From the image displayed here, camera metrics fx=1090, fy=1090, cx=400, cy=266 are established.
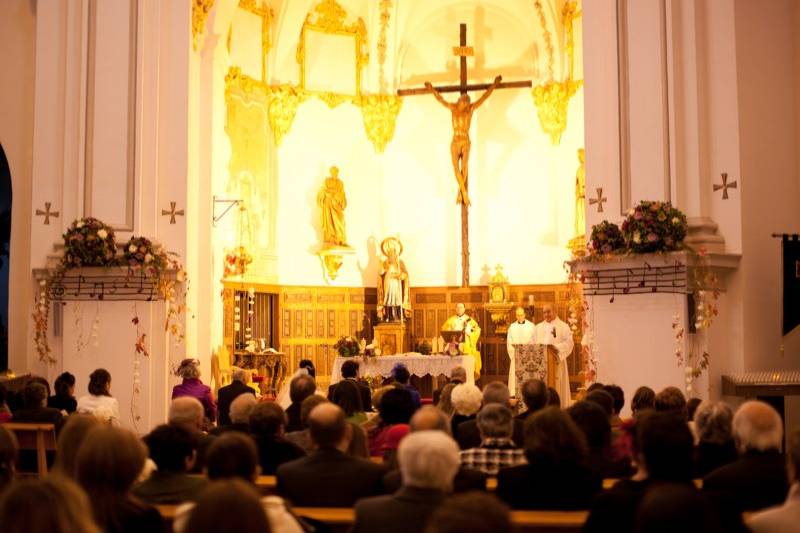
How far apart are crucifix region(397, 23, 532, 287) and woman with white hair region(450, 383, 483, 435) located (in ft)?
→ 41.7

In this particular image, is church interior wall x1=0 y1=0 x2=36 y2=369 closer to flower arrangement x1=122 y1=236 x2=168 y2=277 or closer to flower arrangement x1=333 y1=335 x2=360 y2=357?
flower arrangement x1=122 y1=236 x2=168 y2=277

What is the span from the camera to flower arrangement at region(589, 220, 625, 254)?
1180cm

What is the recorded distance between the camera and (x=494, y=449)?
5.88m

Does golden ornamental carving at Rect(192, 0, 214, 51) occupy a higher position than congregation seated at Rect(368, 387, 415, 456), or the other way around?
golden ornamental carving at Rect(192, 0, 214, 51)

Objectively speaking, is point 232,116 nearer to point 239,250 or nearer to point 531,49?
point 239,250

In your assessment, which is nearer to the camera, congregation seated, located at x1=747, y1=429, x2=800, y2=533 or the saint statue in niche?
congregation seated, located at x1=747, y1=429, x2=800, y2=533

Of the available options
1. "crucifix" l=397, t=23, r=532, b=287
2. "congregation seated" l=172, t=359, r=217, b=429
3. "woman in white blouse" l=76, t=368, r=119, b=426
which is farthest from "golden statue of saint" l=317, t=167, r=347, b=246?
"woman in white blouse" l=76, t=368, r=119, b=426

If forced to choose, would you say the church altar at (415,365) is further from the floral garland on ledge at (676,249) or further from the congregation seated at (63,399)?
the congregation seated at (63,399)

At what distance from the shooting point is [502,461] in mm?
5844

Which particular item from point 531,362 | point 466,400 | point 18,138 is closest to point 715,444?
point 466,400

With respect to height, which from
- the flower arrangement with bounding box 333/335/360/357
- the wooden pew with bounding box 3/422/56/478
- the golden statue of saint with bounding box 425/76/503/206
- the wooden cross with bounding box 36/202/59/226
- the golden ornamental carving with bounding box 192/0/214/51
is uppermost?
the golden ornamental carving with bounding box 192/0/214/51

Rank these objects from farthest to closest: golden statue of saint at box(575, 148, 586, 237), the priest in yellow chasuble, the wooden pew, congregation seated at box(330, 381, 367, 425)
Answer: golden statue of saint at box(575, 148, 586, 237), the priest in yellow chasuble, congregation seated at box(330, 381, 367, 425), the wooden pew

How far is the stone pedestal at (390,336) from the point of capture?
1952 centimetres

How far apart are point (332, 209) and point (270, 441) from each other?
13.8 meters
